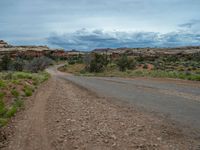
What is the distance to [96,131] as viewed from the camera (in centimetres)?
734

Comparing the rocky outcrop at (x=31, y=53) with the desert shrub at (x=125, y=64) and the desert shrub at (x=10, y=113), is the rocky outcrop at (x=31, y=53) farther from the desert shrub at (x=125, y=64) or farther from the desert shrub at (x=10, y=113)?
the desert shrub at (x=10, y=113)

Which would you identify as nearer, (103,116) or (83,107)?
(103,116)

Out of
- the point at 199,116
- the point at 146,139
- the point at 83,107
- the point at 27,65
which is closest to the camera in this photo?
the point at 146,139

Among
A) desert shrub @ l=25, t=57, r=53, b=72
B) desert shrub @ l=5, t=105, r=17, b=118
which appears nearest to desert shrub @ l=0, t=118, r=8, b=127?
desert shrub @ l=5, t=105, r=17, b=118

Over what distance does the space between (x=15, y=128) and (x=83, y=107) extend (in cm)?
370

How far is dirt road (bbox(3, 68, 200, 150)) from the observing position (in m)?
6.21

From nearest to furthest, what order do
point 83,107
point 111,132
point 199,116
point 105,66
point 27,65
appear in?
Result: point 111,132
point 199,116
point 83,107
point 105,66
point 27,65

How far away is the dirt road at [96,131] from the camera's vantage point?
6211 mm

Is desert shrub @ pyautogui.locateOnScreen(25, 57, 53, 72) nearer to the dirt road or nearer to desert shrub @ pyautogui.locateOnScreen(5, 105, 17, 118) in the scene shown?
desert shrub @ pyautogui.locateOnScreen(5, 105, 17, 118)

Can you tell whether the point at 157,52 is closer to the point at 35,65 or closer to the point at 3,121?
the point at 35,65

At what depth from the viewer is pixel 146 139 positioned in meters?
6.52

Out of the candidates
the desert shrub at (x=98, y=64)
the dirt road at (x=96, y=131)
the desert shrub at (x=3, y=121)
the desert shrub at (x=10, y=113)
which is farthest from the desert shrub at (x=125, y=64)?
the desert shrub at (x=3, y=121)

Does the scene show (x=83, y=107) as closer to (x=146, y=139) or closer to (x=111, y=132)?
(x=111, y=132)

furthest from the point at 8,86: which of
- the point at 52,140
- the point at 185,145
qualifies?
the point at 185,145
